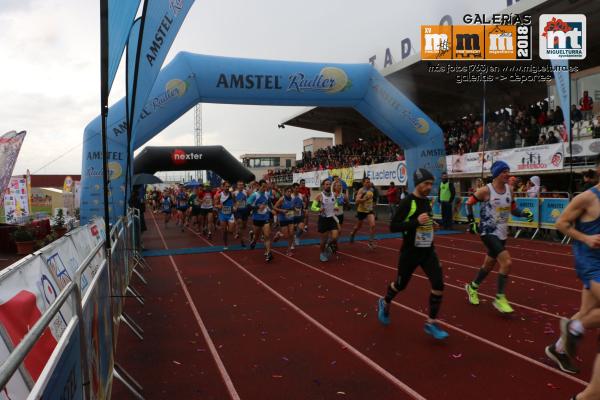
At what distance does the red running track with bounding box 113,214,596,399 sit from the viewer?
3771mm

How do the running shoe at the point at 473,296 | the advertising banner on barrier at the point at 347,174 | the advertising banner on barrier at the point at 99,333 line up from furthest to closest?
the advertising banner on barrier at the point at 347,174, the running shoe at the point at 473,296, the advertising banner on barrier at the point at 99,333

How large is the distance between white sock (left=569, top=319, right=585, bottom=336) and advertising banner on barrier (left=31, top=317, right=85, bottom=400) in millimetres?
3372

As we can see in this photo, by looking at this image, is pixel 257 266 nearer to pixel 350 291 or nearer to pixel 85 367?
pixel 350 291

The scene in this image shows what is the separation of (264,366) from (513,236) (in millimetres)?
11678

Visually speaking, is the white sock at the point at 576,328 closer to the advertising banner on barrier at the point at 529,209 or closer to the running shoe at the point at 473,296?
the running shoe at the point at 473,296

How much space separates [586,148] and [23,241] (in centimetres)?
1729

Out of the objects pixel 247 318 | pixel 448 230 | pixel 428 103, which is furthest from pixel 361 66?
pixel 428 103

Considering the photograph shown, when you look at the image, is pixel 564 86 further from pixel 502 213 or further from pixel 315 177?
pixel 315 177

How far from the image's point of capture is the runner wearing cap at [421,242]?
4793mm

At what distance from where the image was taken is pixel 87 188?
1069 centimetres

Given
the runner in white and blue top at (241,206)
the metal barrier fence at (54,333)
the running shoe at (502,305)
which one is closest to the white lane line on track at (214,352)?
the metal barrier fence at (54,333)

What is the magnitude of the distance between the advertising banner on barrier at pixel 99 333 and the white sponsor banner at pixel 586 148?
46.5 ft

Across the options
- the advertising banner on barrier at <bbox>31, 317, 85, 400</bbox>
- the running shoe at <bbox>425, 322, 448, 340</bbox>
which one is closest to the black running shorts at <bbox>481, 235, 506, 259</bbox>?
the running shoe at <bbox>425, 322, 448, 340</bbox>

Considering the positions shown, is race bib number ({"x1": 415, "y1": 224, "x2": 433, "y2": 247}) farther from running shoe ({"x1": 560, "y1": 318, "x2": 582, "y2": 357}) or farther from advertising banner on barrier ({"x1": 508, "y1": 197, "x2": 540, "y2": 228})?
advertising banner on barrier ({"x1": 508, "y1": 197, "x2": 540, "y2": 228})
